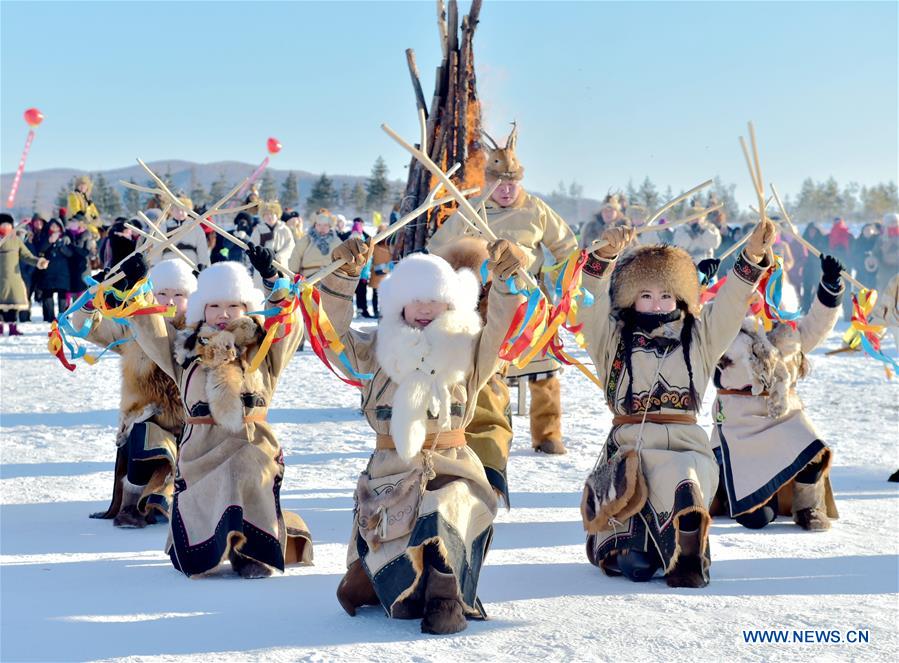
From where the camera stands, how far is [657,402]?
4426 mm

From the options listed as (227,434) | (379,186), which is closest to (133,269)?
(227,434)

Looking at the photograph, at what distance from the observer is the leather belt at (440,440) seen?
390cm

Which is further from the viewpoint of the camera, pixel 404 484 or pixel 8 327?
pixel 8 327

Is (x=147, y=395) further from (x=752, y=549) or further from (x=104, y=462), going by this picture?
(x=752, y=549)

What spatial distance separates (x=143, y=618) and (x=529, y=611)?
1.28 meters

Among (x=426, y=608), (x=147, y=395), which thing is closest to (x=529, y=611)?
(x=426, y=608)

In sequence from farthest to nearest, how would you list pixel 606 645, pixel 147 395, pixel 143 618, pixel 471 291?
1. pixel 147 395
2. pixel 471 291
3. pixel 143 618
4. pixel 606 645

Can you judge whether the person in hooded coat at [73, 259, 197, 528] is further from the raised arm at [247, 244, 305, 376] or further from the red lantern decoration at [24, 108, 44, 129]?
the red lantern decoration at [24, 108, 44, 129]

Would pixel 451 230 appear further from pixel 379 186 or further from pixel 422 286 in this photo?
pixel 379 186

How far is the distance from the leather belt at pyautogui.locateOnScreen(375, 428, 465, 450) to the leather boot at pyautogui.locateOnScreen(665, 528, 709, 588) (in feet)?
3.09

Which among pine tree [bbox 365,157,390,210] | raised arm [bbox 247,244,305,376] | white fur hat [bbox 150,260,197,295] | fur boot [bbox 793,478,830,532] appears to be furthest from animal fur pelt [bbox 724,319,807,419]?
pine tree [bbox 365,157,390,210]

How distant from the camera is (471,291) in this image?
13.7ft

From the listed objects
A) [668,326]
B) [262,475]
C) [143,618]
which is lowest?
[143,618]

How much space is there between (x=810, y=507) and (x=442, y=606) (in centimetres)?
240
